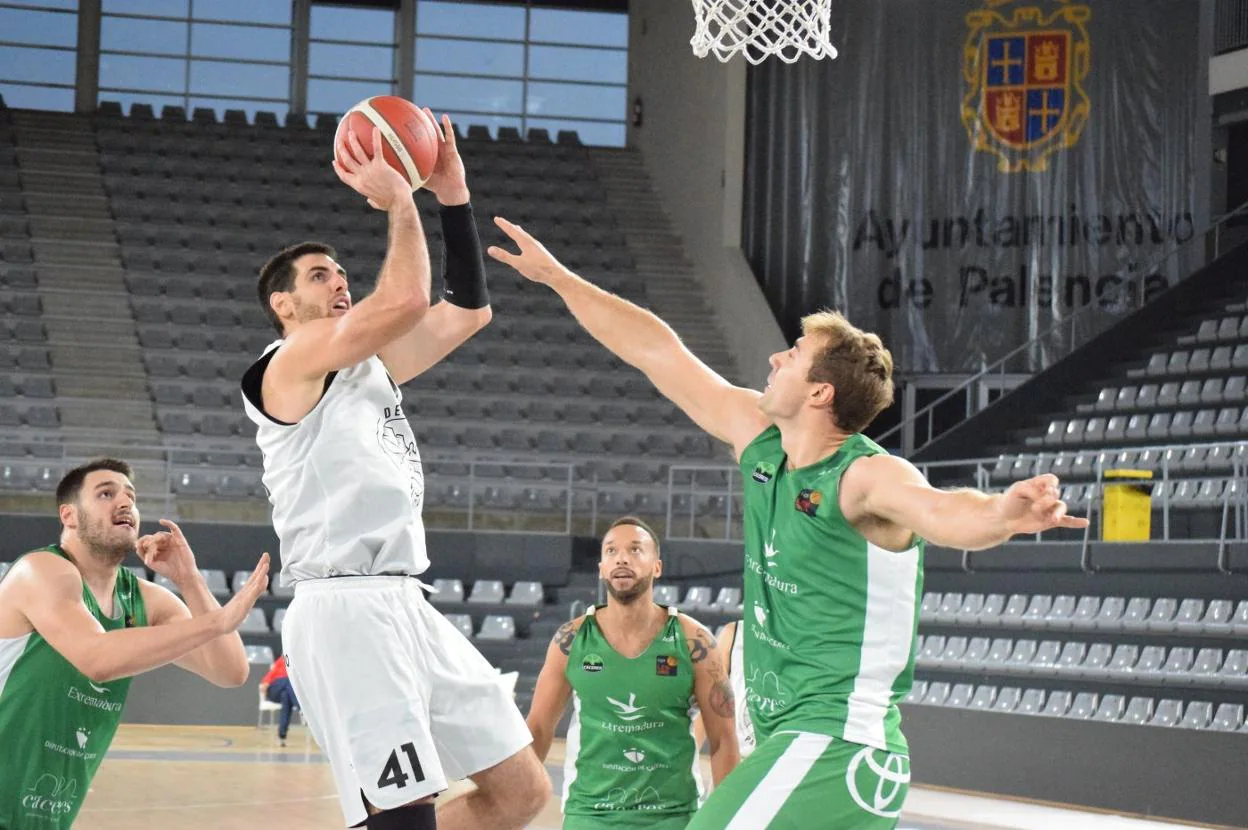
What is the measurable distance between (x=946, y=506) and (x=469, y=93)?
904 inches

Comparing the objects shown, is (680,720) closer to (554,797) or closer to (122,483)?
(122,483)

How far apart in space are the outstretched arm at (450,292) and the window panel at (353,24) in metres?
21.7

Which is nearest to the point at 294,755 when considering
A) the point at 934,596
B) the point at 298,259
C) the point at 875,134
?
the point at 934,596

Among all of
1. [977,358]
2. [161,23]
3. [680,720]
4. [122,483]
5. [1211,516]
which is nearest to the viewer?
[122,483]

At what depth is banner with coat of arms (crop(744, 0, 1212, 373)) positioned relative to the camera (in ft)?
61.5

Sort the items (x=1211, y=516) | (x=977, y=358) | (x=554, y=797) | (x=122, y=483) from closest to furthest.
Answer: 1. (x=122, y=483)
2. (x=554, y=797)
3. (x=1211, y=516)
4. (x=977, y=358)

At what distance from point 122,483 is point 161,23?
21.9 meters

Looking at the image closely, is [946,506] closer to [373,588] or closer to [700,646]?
[373,588]

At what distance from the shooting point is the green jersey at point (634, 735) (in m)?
5.45

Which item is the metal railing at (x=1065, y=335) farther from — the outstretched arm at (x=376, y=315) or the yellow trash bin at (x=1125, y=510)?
the outstretched arm at (x=376, y=315)

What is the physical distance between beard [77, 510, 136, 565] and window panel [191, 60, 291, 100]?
21510 millimetres

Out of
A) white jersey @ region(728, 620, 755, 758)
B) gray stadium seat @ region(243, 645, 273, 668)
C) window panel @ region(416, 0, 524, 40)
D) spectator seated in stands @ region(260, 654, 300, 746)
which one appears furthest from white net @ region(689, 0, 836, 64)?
window panel @ region(416, 0, 524, 40)

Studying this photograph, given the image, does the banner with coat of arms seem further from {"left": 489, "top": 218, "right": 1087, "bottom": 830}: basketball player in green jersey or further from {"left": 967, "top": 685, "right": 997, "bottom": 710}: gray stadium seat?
{"left": 489, "top": 218, "right": 1087, "bottom": 830}: basketball player in green jersey

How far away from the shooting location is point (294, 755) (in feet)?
43.0
